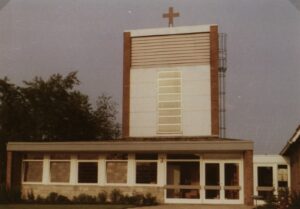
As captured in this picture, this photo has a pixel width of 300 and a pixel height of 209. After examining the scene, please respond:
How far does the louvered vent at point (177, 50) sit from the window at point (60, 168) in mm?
7560

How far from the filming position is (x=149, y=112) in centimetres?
3150

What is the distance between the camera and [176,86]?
31094 millimetres

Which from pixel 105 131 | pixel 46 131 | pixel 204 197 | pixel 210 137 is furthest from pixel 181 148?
pixel 105 131

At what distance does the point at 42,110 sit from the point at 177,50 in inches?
460

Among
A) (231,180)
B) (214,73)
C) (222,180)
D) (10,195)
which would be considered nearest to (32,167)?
(10,195)

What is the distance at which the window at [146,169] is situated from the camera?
26484mm

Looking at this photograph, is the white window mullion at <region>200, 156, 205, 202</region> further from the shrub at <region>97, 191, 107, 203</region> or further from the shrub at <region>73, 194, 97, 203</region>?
the shrub at <region>73, 194, 97, 203</region>

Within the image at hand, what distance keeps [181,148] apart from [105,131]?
21.3 metres

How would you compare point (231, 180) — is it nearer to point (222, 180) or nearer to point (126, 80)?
point (222, 180)

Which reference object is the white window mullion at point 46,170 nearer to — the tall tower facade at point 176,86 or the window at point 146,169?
the window at point 146,169

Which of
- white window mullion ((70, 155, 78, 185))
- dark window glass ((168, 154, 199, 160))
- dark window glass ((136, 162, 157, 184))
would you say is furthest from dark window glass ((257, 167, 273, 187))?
white window mullion ((70, 155, 78, 185))

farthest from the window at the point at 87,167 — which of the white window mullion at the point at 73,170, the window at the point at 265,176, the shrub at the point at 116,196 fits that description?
the window at the point at 265,176

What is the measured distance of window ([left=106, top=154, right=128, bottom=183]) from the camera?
26.9 meters

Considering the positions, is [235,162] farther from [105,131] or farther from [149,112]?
[105,131]
